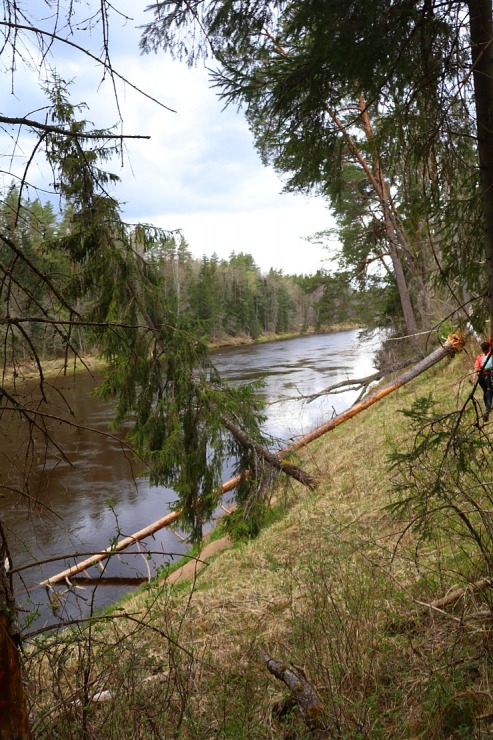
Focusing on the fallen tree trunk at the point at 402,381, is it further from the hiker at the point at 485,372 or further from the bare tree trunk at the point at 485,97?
the bare tree trunk at the point at 485,97

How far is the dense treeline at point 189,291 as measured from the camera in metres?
1.96

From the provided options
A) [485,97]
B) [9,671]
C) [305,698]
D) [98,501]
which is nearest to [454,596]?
[305,698]

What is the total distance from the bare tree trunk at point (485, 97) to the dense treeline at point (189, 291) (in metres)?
2.19

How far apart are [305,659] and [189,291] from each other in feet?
189

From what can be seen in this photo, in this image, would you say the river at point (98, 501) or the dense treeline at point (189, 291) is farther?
the river at point (98, 501)

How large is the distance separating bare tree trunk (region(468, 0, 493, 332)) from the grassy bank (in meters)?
1.35

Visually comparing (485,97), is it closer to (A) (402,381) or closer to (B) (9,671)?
(B) (9,671)

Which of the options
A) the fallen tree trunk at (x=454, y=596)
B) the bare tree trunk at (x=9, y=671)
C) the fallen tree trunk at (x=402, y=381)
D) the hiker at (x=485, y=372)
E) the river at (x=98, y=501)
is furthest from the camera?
the fallen tree trunk at (x=402, y=381)

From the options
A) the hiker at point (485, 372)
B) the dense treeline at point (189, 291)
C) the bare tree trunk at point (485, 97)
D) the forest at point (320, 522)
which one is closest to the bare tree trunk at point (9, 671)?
the forest at point (320, 522)

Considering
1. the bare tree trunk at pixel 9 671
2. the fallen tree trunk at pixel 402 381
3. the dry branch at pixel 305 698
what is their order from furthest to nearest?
the fallen tree trunk at pixel 402 381
the dry branch at pixel 305 698
the bare tree trunk at pixel 9 671

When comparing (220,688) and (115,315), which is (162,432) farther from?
(220,688)

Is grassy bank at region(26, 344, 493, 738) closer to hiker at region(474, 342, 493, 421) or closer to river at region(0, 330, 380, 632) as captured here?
hiker at region(474, 342, 493, 421)

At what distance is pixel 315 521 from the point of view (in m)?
8.08

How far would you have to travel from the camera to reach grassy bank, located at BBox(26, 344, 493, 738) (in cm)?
255
